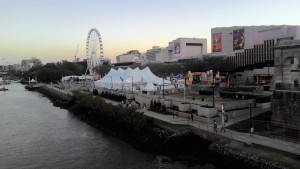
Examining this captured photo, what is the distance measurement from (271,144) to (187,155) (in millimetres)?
8445

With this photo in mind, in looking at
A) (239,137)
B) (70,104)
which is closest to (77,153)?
(239,137)

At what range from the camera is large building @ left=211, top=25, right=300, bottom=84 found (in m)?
99.8

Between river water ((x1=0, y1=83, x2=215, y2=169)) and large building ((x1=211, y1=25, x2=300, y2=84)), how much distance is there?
181ft

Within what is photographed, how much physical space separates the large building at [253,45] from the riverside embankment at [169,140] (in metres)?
50.7

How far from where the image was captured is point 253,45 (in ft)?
367

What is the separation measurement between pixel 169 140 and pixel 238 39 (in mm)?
122832

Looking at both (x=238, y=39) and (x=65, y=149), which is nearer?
(x=65, y=149)

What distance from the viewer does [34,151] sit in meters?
35.8

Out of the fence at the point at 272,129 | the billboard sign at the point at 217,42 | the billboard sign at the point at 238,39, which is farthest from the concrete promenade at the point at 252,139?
the billboard sign at the point at 217,42

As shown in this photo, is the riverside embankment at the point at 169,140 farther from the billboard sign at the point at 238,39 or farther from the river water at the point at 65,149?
the billboard sign at the point at 238,39

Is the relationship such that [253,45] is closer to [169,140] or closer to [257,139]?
[169,140]

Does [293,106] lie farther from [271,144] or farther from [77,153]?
[77,153]

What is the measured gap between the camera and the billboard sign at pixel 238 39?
14500cm

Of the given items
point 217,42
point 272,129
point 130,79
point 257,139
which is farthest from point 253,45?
point 257,139
